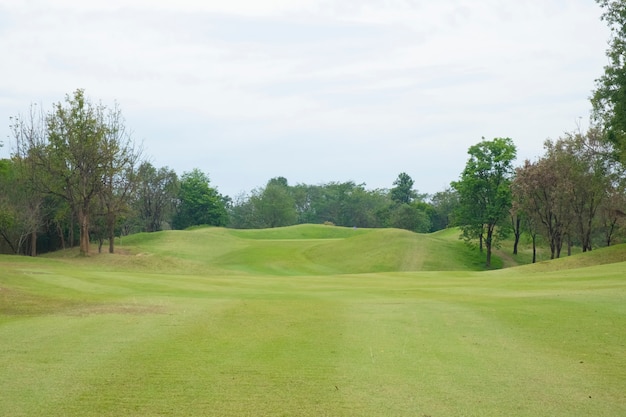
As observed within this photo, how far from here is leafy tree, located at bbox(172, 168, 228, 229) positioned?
135 metres

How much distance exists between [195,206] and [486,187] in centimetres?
7199

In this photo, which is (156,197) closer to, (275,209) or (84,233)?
(275,209)

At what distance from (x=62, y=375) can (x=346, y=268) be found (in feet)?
191

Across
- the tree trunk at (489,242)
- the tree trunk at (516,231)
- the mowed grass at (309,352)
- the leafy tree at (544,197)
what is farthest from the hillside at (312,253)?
the mowed grass at (309,352)

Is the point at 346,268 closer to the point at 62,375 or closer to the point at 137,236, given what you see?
the point at 137,236

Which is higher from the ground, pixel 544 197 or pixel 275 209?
pixel 275 209

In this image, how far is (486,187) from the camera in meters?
79.8

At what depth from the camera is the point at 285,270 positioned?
→ 2499 inches

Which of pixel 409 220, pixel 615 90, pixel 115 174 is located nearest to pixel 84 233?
pixel 115 174

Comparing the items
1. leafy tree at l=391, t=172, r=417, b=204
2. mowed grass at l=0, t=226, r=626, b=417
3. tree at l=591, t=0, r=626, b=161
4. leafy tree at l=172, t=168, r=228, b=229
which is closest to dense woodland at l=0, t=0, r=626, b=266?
tree at l=591, t=0, r=626, b=161

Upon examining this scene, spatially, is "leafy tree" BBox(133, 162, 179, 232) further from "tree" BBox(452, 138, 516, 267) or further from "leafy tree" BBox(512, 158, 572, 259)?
"leafy tree" BBox(512, 158, 572, 259)

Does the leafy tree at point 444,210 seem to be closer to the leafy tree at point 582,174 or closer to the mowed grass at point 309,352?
the leafy tree at point 582,174

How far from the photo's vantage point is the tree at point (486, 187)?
78625mm

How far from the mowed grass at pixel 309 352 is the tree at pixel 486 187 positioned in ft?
170
